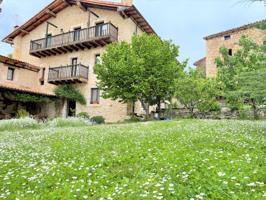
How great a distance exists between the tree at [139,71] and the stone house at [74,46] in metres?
3.55

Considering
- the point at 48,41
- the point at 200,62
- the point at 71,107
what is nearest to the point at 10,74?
the point at 48,41

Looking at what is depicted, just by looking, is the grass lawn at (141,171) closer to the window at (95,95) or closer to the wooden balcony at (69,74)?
the window at (95,95)

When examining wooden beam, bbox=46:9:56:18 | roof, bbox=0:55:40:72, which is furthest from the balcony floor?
wooden beam, bbox=46:9:56:18

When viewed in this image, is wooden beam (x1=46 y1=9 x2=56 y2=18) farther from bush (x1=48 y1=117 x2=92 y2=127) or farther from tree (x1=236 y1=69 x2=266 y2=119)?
tree (x1=236 y1=69 x2=266 y2=119)

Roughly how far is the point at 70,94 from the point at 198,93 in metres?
12.2

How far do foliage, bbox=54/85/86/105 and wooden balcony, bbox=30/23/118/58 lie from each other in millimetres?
4267

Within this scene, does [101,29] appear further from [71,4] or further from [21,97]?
[21,97]

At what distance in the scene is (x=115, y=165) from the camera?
5.52 m

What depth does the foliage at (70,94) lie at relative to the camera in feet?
83.2

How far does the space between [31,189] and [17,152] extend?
3085mm

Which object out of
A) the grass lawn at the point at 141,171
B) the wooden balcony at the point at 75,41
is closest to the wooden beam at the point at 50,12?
the wooden balcony at the point at 75,41

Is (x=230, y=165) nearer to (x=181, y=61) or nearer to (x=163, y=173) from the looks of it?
(x=163, y=173)

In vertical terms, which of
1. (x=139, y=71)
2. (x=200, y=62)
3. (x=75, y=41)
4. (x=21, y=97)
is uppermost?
(x=200, y=62)

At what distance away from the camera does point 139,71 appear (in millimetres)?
19906
